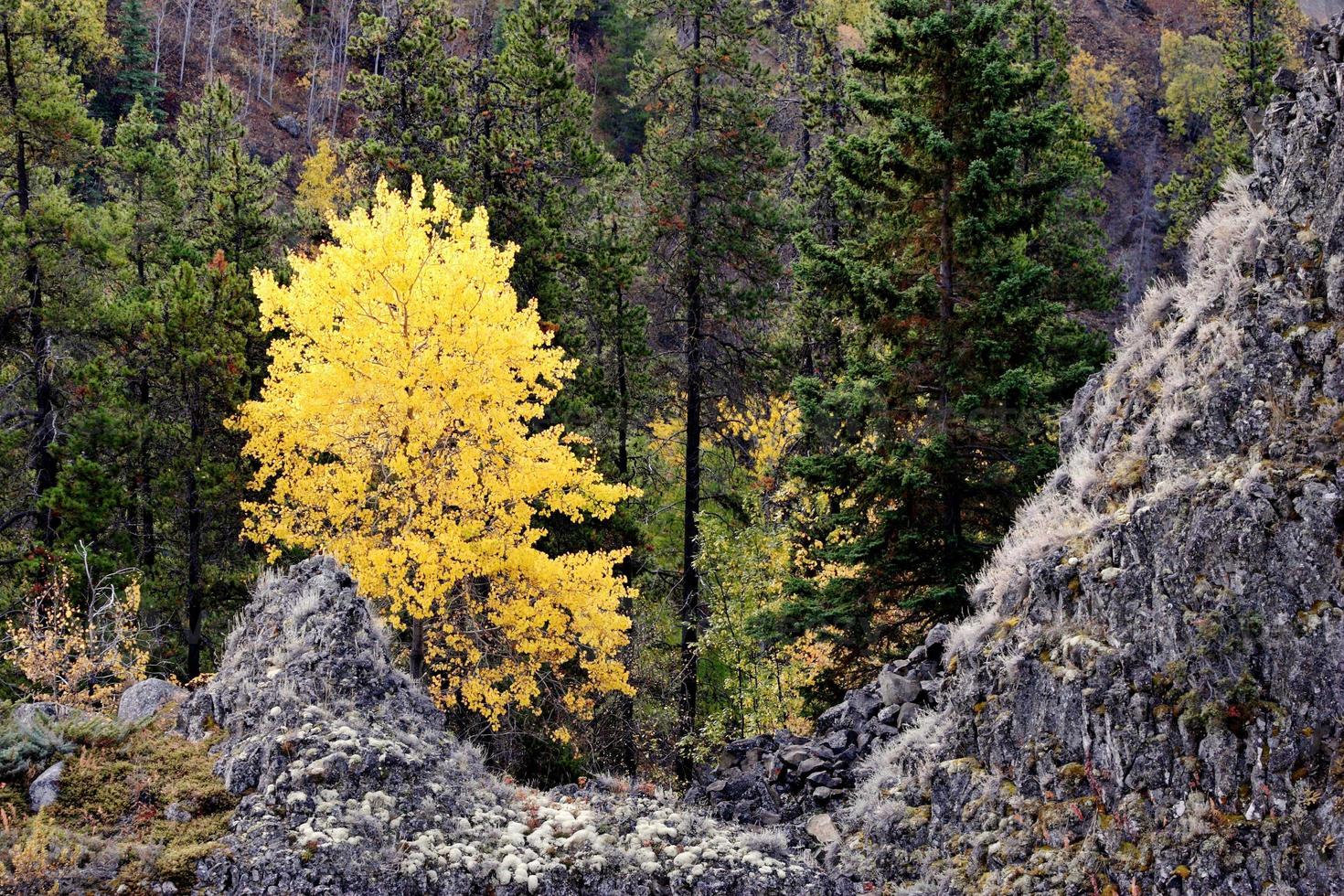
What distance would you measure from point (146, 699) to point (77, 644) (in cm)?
468

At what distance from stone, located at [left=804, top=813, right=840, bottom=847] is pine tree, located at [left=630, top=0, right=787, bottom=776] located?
1022cm

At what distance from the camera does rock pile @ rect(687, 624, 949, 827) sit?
494 inches

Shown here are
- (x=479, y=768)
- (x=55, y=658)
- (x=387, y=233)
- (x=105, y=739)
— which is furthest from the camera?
(x=387, y=233)

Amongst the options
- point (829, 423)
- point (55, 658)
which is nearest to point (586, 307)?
point (829, 423)

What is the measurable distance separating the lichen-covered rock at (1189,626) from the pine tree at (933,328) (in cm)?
366

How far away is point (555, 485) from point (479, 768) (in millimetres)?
5939

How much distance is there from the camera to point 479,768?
38.0 ft

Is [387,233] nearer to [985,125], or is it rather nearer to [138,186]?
[985,125]

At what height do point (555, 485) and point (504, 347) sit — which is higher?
point (504, 347)

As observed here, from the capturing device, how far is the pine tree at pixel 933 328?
48.2ft

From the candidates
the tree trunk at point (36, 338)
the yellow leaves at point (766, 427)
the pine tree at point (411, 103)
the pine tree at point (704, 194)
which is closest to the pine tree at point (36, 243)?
the tree trunk at point (36, 338)

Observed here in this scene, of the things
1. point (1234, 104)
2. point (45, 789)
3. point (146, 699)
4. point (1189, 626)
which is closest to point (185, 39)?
point (1234, 104)

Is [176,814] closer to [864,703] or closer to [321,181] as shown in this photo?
[864,703]

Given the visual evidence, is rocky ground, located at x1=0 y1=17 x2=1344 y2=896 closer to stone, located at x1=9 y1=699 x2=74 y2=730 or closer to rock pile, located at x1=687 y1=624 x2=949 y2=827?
stone, located at x1=9 y1=699 x2=74 y2=730
